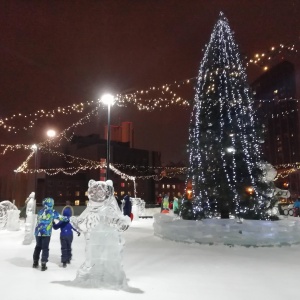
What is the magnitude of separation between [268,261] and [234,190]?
4814 millimetres

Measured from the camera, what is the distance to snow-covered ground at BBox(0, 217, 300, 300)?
5.92 metres

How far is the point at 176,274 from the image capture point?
7.49 meters

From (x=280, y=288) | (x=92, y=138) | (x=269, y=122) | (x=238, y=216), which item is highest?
(x=269, y=122)

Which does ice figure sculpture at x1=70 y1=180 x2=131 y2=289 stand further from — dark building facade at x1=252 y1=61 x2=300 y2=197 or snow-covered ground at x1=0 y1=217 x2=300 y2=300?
dark building facade at x1=252 y1=61 x2=300 y2=197

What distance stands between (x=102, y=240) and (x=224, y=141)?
347 inches

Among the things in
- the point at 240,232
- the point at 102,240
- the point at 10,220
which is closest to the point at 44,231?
the point at 102,240

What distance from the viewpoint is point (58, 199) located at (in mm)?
88562

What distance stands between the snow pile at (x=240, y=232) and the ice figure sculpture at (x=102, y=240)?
611cm

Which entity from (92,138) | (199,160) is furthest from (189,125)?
(92,138)

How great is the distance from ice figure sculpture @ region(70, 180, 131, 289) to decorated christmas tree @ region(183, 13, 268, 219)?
26.0ft

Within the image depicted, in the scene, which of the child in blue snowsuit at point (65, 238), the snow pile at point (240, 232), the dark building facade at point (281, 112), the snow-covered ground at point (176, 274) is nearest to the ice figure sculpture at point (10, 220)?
the snow-covered ground at point (176, 274)

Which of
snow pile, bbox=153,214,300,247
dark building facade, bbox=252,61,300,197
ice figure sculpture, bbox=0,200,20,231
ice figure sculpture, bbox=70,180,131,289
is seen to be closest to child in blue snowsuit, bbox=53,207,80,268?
ice figure sculpture, bbox=70,180,131,289

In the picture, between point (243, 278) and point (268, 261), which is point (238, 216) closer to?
point (268, 261)

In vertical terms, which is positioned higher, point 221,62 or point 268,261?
point 221,62
